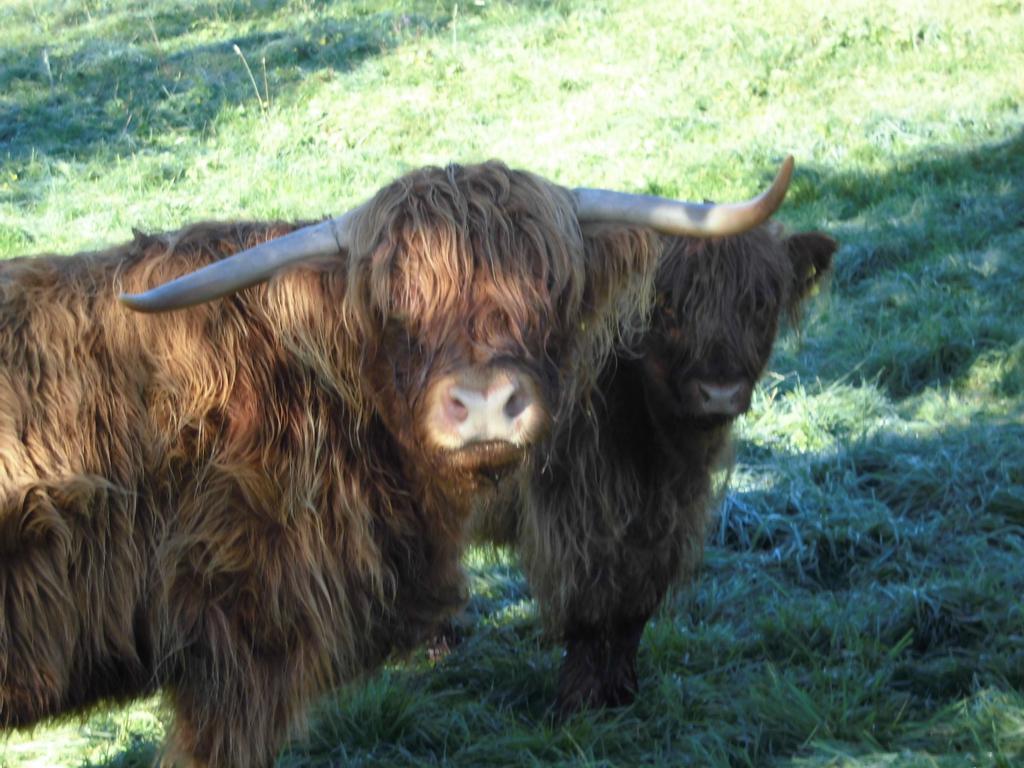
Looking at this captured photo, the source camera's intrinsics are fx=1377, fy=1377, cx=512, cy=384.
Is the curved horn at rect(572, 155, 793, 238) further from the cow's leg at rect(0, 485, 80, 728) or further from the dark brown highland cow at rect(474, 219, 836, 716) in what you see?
the cow's leg at rect(0, 485, 80, 728)

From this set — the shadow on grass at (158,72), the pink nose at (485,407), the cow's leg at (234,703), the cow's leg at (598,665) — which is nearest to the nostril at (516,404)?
the pink nose at (485,407)

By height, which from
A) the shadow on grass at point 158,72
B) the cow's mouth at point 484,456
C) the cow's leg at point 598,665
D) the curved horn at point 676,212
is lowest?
the cow's leg at point 598,665

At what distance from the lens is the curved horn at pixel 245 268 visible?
2.85m

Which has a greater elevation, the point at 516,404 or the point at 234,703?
the point at 516,404

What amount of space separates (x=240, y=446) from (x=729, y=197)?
5.99m

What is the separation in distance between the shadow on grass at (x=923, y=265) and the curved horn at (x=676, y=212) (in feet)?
11.6

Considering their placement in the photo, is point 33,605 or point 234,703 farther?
point 234,703

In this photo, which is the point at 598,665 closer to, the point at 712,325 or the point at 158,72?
the point at 712,325

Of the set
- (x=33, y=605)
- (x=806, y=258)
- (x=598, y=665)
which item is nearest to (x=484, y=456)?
(x=33, y=605)

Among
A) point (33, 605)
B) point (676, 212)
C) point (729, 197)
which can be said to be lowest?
point (729, 197)

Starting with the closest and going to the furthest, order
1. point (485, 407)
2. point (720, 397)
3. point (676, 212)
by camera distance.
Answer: point (485, 407)
point (676, 212)
point (720, 397)

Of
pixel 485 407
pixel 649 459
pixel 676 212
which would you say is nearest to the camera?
pixel 485 407

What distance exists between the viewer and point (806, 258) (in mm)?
4461

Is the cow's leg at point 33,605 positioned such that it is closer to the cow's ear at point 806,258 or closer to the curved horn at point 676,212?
the curved horn at point 676,212
